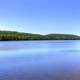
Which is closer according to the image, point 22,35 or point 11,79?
point 11,79

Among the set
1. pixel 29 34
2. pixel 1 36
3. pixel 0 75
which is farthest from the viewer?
pixel 29 34

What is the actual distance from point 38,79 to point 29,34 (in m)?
131

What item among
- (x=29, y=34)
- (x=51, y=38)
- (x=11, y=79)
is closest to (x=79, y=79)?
(x=11, y=79)

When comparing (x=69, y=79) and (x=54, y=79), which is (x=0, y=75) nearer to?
(x=54, y=79)

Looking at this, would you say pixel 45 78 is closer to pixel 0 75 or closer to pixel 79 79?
pixel 79 79

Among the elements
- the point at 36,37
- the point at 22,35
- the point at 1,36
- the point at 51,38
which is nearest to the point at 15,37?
the point at 22,35

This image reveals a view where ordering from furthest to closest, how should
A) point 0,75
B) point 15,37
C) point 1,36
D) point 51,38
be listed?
point 51,38 → point 15,37 → point 1,36 → point 0,75

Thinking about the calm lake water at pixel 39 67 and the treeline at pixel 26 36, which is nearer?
the calm lake water at pixel 39 67

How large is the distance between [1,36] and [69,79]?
4121 inches

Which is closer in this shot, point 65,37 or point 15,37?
point 15,37

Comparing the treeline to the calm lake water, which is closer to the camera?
the calm lake water

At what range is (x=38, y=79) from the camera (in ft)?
27.2

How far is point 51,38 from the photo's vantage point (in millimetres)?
165625

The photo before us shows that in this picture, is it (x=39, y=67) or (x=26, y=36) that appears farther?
(x=26, y=36)
